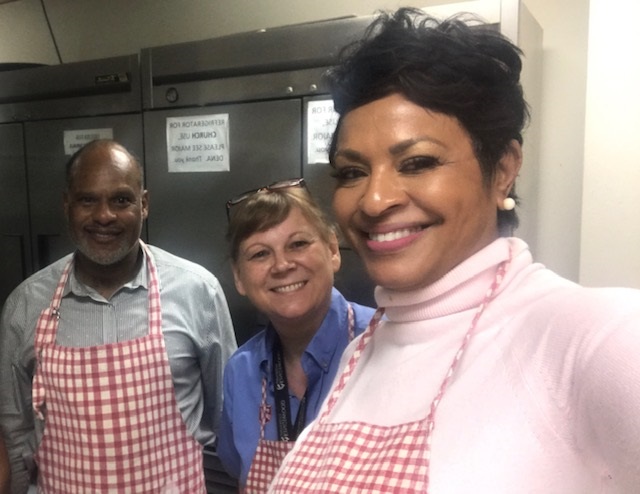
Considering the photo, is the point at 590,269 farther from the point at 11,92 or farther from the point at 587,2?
the point at 11,92

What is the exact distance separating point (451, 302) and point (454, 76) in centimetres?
27

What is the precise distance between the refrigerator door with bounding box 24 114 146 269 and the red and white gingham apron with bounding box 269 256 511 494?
4.42 feet

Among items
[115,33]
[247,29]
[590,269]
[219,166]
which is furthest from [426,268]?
[115,33]

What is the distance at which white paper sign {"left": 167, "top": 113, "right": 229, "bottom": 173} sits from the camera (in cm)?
154

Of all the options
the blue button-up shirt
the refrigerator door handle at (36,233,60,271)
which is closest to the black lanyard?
the blue button-up shirt

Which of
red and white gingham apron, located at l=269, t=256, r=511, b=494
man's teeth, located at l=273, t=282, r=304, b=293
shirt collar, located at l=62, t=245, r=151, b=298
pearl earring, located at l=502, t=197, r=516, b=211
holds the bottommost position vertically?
red and white gingham apron, located at l=269, t=256, r=511, b=494

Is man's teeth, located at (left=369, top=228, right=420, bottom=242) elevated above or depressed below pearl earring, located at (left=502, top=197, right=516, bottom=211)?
below

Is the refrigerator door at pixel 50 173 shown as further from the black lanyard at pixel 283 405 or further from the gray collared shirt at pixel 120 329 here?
the black lanyard at pixel 283 405

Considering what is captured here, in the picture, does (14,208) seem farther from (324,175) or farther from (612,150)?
(612,150)

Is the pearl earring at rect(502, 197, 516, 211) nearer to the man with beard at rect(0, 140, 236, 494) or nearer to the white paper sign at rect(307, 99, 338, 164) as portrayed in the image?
the white paper sign at rect(307, 99, 338, 164)

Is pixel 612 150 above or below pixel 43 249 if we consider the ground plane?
above

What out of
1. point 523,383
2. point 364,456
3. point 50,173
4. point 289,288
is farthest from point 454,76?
point 50,173

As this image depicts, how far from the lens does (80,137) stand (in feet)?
5.92

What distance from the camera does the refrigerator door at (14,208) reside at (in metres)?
1.95
